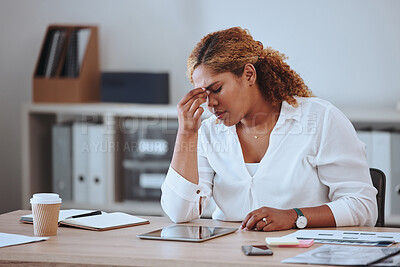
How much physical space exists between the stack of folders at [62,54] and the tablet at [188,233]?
6.55 ft

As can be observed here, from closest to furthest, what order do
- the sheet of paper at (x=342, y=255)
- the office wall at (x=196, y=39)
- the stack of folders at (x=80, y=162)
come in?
1. the sheet of paper at (x=342, y=255)
2. the office wall at (x=196, y=39)
3. the stack of folders at (x=80, y=162)

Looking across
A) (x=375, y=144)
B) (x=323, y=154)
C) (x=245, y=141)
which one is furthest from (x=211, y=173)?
(x=375, y=144)

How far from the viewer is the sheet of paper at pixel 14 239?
155cm

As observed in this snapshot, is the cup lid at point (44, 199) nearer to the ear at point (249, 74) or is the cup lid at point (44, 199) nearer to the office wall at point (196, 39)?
the ear at point (249, 74)

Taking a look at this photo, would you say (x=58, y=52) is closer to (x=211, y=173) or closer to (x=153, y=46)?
(x=153, y=46)

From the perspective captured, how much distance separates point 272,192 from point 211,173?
0.23 metres

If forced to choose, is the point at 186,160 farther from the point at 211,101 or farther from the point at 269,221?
the point at 269,221

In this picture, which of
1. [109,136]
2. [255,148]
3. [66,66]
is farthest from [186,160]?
[66,66]

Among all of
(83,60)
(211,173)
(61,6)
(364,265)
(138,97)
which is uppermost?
(61,6)

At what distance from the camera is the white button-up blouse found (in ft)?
6.14

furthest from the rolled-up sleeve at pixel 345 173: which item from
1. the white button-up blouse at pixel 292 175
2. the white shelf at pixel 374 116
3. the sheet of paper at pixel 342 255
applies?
the white shelf at pixel 374 116

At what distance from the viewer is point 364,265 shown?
4.21 feet

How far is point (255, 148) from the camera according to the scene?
207 cm

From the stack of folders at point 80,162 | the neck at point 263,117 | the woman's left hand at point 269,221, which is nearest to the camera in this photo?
the woman's left hand at point 269,221
